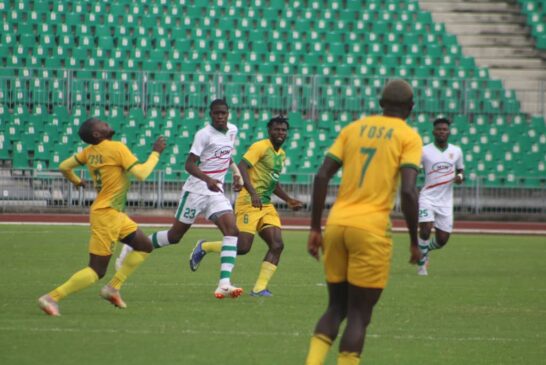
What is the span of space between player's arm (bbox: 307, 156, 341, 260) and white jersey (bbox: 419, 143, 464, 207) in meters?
9.75

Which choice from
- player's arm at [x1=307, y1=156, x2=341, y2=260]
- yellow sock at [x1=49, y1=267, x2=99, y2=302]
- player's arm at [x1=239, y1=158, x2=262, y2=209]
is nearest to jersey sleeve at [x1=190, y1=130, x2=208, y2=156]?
player's arm at [x1=239, y1=158, x2=262, y2=209]

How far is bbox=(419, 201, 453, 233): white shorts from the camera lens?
17.1m

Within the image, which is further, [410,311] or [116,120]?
[116,120]

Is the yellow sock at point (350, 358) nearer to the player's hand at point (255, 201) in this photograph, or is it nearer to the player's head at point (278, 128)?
the player's hand at point (255, 201)

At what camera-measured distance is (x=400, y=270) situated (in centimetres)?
1783

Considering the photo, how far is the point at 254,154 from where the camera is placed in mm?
13891

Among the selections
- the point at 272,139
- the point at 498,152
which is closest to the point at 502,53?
the point at 498,152

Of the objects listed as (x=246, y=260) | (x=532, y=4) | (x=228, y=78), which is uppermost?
(x=532, y=4)

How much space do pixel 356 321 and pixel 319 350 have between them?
0.33 meters

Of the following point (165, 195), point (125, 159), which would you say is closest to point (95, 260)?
point (125, 159)

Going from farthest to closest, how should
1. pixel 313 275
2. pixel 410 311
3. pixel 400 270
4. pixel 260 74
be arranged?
pixel 260 74 < pixel 400 270 < pixel 313 275 < pixel 410 311

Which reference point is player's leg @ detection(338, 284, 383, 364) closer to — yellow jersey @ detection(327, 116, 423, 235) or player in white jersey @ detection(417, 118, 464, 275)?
yellow jersey @ detection(327, 116, 423, 235)

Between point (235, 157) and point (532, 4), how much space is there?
12579 mm

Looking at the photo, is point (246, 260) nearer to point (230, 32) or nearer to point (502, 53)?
point (230, 32)
